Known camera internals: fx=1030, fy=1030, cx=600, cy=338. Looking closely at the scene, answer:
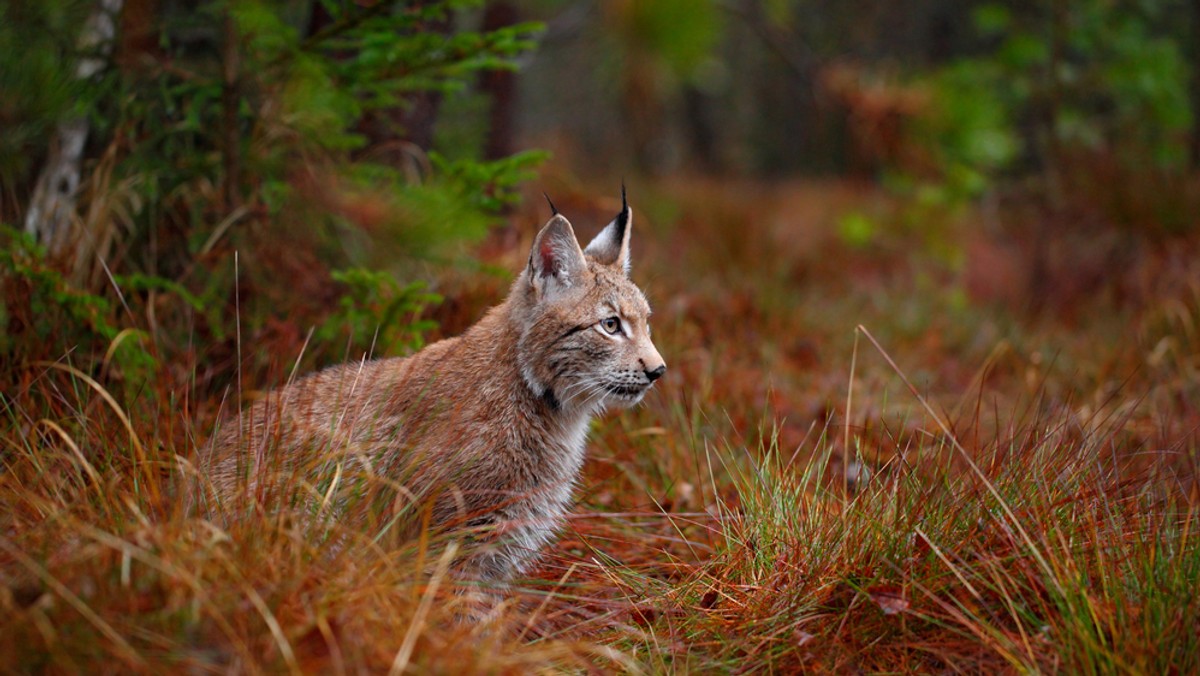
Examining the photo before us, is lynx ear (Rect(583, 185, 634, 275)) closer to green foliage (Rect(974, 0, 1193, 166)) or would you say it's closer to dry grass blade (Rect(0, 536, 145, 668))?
dry grass blade (Rect(0, 536, 145, 668))

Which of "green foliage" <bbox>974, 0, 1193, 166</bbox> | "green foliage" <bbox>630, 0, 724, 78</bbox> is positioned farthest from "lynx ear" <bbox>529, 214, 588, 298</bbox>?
"green foliage" <bbox>974, 0, 1193, 166</bbox>

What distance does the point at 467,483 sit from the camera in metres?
4.07

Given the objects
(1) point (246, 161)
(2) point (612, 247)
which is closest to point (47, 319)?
(1) point (246, 161)

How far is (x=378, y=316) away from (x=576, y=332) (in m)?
1.26

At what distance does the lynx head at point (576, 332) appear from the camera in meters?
4.38

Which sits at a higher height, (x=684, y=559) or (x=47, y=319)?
(x=47, y=319)

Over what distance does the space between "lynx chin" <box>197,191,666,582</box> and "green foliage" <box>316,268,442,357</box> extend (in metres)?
0.42

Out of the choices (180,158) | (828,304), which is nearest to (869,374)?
(828,304)

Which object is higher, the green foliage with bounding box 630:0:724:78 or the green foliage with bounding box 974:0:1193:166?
the green foliage with bounding box 630:0:724:78

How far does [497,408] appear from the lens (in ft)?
14.1

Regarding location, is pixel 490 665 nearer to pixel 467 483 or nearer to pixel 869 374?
Answer: pixel 467 483

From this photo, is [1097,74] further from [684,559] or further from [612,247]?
[684,559]

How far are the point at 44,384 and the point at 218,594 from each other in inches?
88.8

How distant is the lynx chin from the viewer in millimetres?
3951
